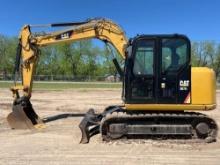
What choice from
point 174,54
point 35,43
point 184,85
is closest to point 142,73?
point 174,54

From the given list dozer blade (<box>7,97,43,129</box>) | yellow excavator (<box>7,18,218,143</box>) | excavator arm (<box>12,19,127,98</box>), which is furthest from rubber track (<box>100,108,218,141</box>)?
dozer blade (<box>7,97,43,129</box>)

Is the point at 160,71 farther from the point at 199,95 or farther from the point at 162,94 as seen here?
the point at 199,95

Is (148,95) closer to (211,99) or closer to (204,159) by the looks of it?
(211,99)

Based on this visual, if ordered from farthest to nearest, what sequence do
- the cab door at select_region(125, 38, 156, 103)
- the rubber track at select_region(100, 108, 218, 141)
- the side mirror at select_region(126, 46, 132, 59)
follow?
the side mirror at select_region(126, 46, 132, 59) < the cab door at select_region(125, 38, 156, 103) < the rubber track at select_region(100, 108, 218, 141)

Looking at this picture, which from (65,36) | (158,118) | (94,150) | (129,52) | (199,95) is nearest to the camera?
(94,150)

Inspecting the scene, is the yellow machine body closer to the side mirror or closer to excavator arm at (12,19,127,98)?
the side mirror

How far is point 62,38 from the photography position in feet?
46.7

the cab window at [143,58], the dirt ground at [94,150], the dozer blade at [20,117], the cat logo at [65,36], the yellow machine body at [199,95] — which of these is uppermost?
the cat logo at [65,36]

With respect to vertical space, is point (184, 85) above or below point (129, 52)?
below

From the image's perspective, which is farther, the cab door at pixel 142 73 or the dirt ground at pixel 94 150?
the cab door at pixel 142 73

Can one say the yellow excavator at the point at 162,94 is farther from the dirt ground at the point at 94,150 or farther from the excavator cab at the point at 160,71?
the dirt ground at the point at 94,150

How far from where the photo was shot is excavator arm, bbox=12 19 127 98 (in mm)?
13539

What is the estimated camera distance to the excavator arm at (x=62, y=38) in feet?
44.4

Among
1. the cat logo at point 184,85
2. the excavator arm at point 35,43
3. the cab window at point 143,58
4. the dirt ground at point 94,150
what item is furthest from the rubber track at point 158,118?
the excavator arm at point 35,43
